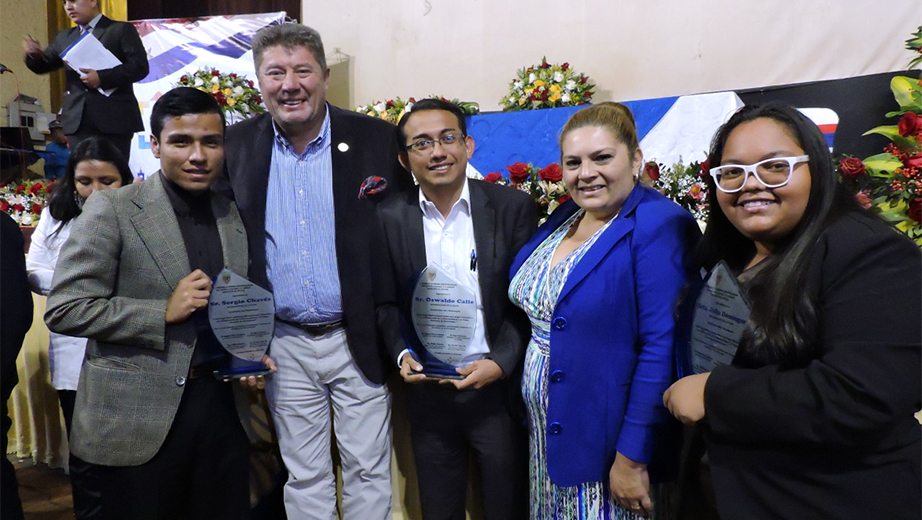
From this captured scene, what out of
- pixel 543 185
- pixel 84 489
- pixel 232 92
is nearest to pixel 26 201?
pixel 232 92

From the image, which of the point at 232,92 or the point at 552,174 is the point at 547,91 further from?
the point at 552,174

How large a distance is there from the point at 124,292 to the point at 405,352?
78cm

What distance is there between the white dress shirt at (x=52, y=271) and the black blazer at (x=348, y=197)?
105cm

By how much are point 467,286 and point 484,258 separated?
109 millimetres

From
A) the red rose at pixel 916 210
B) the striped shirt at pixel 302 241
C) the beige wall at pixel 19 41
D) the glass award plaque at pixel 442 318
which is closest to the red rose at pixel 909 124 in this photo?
the red rose at pixel 916 210

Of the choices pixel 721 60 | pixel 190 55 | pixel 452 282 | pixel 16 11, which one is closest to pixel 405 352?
pixel 452 282

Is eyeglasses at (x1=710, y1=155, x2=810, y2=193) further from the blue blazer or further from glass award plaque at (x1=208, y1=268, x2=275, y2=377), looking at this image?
glass award plaque at (x1=208, y1=268, x2=275, y2=377)

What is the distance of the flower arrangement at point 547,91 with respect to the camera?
501 centimetres

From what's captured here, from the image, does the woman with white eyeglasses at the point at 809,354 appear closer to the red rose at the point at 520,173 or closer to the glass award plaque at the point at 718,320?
the glass award plaque at the point at 718,320

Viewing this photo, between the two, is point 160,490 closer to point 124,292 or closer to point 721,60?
point 124,292

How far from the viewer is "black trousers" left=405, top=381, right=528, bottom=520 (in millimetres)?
1709

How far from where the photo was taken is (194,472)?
163 centimetres

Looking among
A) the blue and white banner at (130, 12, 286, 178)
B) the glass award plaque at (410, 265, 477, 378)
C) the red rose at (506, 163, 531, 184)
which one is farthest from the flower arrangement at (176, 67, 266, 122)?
the glass award plaque at (410, 265, 477, 378)

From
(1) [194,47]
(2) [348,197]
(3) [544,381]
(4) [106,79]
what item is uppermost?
(1) [194,47]
